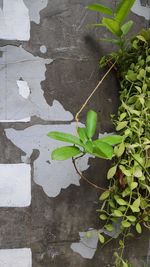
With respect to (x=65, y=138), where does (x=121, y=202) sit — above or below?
below

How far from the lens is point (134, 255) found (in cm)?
145

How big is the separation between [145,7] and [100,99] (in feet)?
1.67

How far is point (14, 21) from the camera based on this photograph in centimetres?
131

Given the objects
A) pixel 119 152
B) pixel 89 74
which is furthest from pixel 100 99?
pixel 119 152

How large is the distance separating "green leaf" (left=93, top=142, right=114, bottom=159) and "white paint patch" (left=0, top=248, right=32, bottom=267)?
673mm

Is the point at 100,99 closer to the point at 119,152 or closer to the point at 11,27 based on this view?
the point at 119,152

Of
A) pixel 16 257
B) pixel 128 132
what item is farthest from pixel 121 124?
pixel 16 257

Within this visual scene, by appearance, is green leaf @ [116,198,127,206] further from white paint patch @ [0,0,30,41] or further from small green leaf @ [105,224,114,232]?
white paint patch @ [0,0,30,41]

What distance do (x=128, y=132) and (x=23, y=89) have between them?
20.9 inches

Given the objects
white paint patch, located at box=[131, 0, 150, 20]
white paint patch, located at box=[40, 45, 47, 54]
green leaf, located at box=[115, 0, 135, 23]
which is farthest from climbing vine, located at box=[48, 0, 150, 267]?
white paint patch, located at box=[40, 45, 47, 54]

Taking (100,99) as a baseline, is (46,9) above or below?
above

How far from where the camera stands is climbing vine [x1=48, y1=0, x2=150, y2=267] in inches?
46.7

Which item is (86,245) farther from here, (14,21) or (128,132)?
(14,21)

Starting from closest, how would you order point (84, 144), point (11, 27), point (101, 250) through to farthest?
point (84, 144)
point (11, 27)
point (101, 250)
